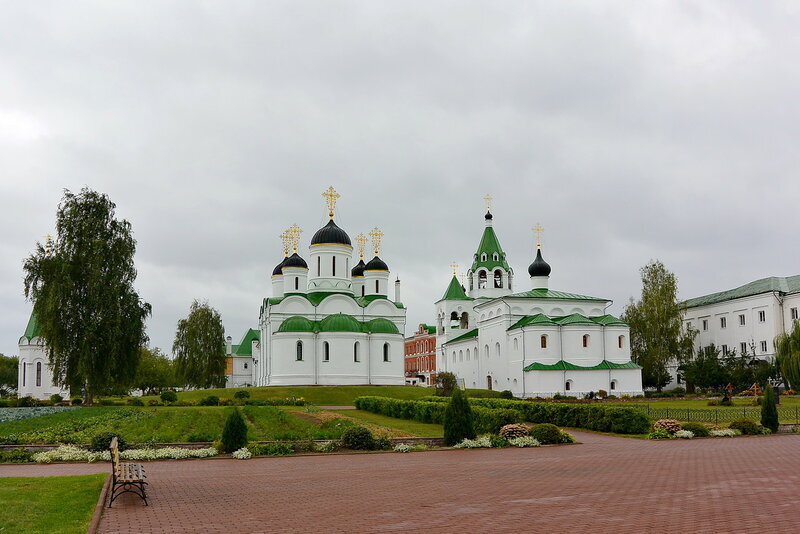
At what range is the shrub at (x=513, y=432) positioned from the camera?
23.7 m

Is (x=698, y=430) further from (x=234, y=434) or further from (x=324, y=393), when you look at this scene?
(x=324, y=393)

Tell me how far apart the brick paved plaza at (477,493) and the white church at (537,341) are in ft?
111

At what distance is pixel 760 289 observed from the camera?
62.8 m

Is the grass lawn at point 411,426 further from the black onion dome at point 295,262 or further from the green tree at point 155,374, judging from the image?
the green tree at point 155,374

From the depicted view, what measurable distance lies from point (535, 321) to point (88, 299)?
31718 millimetres

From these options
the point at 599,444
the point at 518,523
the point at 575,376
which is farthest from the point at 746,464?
the point at 575,376

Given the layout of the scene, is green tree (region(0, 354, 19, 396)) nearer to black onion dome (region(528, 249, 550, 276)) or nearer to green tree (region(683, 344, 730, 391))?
black onion dome (region(528, 249, 550, 276))

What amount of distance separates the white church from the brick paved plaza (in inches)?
1326

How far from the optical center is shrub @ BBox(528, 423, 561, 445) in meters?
23.3

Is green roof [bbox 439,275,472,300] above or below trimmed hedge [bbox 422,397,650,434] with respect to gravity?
above

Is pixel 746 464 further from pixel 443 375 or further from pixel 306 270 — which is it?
pixel 306 270

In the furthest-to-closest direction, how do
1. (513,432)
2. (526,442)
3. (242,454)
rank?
(513,432)
(526,442)
(242,454)

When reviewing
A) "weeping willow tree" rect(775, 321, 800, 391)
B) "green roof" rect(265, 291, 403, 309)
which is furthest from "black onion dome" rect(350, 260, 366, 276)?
"weeping willow tree" rect(775, 321, 800, 391)

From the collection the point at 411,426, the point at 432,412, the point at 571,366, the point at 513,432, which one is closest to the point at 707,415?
the point at 513,432
